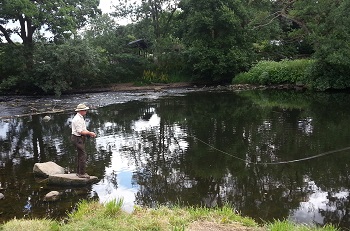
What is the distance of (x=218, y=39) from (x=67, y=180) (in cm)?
2660

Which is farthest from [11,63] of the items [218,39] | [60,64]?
[218,39]

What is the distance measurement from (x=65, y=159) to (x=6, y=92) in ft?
75.7

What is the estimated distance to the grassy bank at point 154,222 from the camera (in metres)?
4.88

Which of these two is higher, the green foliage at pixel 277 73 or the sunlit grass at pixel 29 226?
the green foliage at pixel 277 73

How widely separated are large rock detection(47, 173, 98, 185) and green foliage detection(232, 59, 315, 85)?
70.7 ft

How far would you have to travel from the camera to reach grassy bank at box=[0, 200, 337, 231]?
488 centimetres

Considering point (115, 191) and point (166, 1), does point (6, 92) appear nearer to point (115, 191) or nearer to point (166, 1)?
point (166, 1)

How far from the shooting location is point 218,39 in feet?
107

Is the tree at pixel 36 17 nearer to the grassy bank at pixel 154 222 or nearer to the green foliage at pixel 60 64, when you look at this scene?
the green foliage at pixel 60 64

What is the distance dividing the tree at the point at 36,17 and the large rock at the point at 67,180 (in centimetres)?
2220

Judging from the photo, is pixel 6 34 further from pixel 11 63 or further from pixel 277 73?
pixel 277 73

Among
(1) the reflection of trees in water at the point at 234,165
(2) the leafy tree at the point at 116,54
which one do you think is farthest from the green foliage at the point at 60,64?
(1) the reflection of trees in water at the point at 234,165

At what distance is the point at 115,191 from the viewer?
774 centimetres

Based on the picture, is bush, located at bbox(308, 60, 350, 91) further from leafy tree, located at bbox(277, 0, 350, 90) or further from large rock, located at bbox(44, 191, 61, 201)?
large rock, located at bbox(44, 191, 61, 201)
